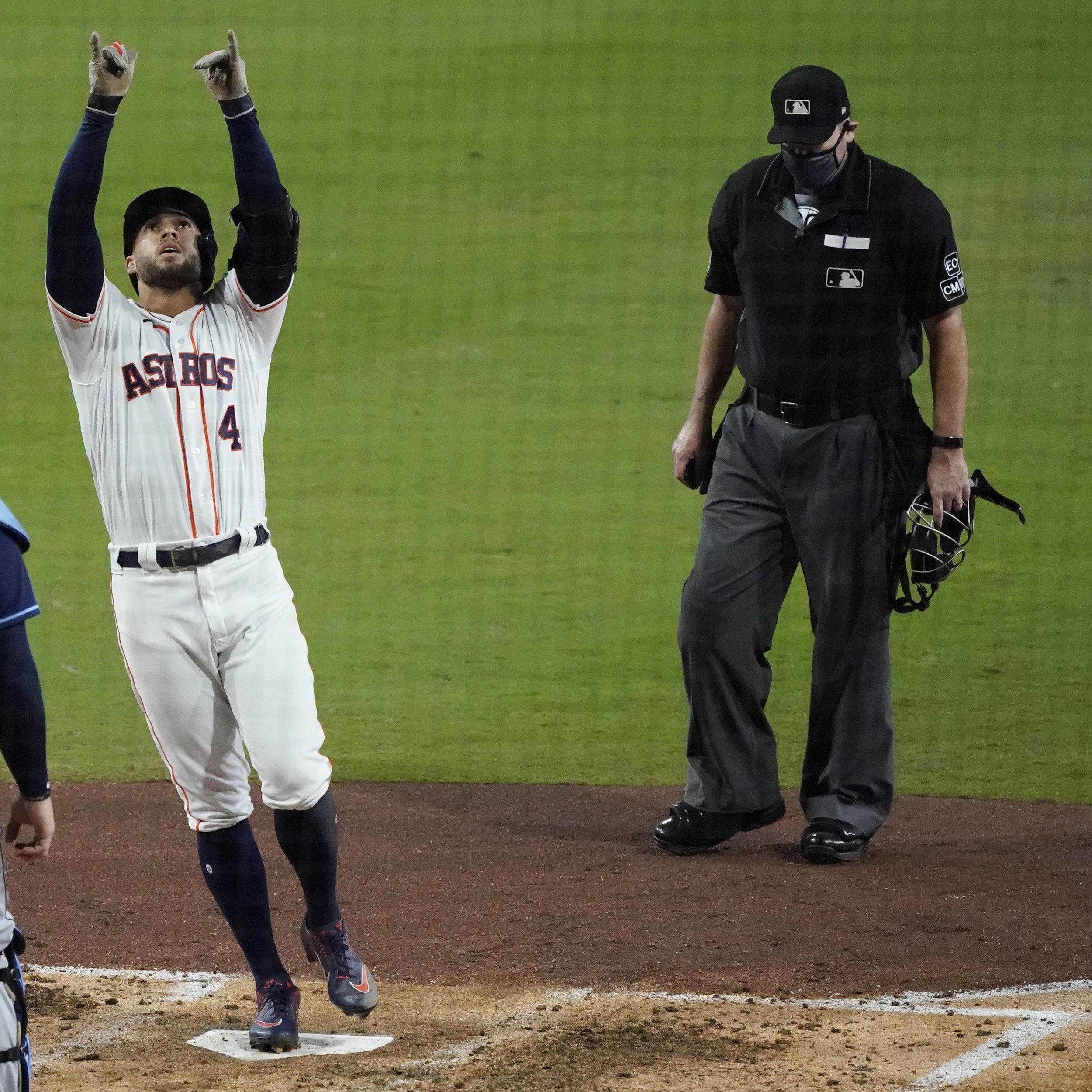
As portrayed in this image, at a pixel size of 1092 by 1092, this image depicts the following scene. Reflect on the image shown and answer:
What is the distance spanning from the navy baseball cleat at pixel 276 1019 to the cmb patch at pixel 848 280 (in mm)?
2110

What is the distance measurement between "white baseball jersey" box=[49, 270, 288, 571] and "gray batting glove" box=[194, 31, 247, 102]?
409mm

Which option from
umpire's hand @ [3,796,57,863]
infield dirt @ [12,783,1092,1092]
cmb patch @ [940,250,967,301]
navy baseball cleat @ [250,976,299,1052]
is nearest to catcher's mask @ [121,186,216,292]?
umpire's hand @ [3,796,57,863]

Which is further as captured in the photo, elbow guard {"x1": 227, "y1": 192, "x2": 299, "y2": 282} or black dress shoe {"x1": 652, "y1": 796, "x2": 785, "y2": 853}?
black dress shoe {"x1": 652, "y1": 796, "x2": 785, "y2": 853}

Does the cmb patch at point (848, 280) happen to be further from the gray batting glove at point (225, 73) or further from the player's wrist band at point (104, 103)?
the player's wrist band at point (104, 103)

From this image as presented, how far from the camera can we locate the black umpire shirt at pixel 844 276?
4488 millimetres

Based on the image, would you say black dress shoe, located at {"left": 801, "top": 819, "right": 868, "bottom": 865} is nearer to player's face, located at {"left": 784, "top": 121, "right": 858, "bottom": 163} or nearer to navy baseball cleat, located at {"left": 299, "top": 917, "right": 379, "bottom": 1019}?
navy baseball cleat, located at {"left": 299, "top": 917, "right": 379, "bottom": 1019}

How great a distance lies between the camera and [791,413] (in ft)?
15.2

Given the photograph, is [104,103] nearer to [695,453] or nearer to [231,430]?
[231,430]

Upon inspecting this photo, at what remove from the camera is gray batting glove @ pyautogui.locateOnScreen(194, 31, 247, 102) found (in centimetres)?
341

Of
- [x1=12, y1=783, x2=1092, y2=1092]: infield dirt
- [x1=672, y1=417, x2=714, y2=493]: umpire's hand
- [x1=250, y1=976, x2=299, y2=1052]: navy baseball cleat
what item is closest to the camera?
[x1=12, y1=783, x2=1092, y2=1092]: infield dirt

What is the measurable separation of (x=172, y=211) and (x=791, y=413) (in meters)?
1.72

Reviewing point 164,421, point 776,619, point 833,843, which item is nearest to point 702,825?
point 833,843

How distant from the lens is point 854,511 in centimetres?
460

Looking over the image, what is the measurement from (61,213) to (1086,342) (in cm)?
893
